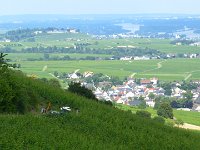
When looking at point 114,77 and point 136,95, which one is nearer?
point 136,95

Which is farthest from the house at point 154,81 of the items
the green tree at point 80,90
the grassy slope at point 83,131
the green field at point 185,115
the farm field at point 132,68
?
the grassy slope at point 83,131

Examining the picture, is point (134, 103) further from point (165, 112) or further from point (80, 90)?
point (80, 90)

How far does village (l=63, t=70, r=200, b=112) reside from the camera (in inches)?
3610

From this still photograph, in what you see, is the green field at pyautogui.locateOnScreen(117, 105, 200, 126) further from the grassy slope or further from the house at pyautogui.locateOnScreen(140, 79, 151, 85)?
the house at pyautogui.locateOnScreen(140, 79, 151, 85)

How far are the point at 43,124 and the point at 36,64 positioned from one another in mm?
109310

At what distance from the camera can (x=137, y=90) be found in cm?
10844

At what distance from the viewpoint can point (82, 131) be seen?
2677cm

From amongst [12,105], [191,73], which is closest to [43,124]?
[12,105]

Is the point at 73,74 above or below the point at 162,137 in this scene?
below

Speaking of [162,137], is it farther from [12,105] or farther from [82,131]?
[12,105]

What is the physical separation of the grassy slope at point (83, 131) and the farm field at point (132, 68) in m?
82.4

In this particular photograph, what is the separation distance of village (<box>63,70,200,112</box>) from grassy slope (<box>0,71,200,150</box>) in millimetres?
54451

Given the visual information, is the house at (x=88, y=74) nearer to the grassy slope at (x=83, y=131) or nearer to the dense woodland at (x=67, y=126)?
the grassy slope at (x=83, y=131)

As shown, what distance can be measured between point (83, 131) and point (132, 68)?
11041 centimetres
